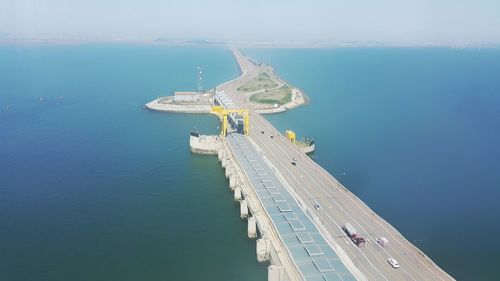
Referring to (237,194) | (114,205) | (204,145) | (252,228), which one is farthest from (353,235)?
(204,145)

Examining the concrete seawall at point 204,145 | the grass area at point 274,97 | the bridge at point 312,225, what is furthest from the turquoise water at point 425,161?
the concrete seawall at point 204,145

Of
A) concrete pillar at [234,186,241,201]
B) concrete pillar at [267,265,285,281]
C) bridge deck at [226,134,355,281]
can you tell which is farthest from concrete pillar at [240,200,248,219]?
concrete pillar at [267,265,285,281]

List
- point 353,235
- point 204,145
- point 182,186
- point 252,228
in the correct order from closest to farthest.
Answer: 1. point 353,235
2. point 252,228
3. point 182,186
4. point 204,145

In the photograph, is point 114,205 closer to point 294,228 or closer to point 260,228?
point 260,228

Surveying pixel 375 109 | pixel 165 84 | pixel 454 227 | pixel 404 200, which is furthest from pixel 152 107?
pixel 454 227

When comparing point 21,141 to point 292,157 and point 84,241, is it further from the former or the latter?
point 292,157

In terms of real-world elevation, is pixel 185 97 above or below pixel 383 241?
above

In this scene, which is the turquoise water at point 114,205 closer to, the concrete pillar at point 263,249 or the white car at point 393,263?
the concrete pillar at point 263,249
